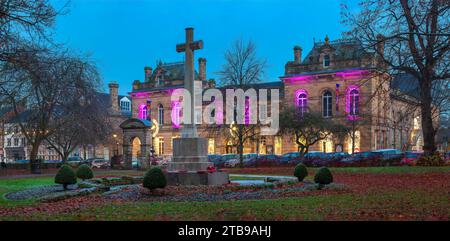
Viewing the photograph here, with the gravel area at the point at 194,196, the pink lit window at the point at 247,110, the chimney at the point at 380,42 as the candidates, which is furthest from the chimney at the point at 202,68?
the gravel area at the point at 194,196

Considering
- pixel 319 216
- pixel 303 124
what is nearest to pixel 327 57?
pixel 303 124

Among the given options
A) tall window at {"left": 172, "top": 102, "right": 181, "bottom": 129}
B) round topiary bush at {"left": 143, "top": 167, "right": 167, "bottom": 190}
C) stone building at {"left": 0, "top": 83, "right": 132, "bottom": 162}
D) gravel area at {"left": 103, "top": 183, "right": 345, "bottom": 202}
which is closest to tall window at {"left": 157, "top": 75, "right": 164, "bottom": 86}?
tall window at {"left": 172, "top": 102, "right": 181, "bottom": 129}

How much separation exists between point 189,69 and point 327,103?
4110 centimetres

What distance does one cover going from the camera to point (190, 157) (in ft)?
68.0

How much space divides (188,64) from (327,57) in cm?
4109

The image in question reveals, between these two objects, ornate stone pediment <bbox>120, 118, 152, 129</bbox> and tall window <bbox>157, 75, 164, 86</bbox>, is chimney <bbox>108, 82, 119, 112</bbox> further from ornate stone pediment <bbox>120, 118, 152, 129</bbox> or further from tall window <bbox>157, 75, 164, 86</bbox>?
ornate stone pediment <bbox>120, 118, 152, 129</bbox>

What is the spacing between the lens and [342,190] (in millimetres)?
17484

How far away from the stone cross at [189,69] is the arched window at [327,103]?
40270mm

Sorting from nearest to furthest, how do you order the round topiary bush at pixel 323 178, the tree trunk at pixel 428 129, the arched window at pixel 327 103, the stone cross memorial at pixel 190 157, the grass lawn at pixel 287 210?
the grass lawn at pixel 287 210
the round topiary bush at pixel 323 178
the stone cross memorial at pixel 190 157
the tree trunk at pixel 428 129
the arched window at pixel 327 103

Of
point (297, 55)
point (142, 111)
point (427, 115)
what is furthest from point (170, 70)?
point (427, 115)

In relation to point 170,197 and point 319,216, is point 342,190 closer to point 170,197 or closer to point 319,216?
point 170,197

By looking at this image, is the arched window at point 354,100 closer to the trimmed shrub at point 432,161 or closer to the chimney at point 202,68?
the trimmed shrub at point 432,161

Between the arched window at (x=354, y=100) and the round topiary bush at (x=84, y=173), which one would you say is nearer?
the round topiary bush at (x=84, y=173)

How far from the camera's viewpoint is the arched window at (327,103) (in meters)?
59.7
